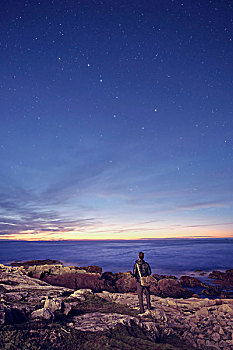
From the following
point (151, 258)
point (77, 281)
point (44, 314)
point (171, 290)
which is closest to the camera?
point (44, 314)

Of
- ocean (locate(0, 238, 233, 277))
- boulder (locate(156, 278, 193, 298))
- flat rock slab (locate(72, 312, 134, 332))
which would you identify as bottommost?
ocean (locate(0, 238, 233, 277))

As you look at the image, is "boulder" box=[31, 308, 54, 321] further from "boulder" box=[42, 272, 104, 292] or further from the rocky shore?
"boulder" box=[42, 272, 104, 292]

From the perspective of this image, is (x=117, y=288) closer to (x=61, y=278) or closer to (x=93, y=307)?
(x=61, y=278)

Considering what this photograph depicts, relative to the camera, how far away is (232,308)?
941 cm

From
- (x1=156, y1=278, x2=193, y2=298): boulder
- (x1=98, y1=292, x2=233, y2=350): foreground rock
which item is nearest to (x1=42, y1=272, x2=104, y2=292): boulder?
(x1=156, y1=278, x2=193, y2=298): boulder

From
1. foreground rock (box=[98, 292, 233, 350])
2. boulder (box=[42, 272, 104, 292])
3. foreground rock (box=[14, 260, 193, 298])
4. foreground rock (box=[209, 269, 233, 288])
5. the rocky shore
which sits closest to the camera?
the rocky shore

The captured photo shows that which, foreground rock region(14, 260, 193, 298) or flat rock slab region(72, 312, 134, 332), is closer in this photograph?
flat rock slab region(72, 312, 134, 332)

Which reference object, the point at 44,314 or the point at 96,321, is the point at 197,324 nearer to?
the point at 96,321

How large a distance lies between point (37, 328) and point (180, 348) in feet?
13.7

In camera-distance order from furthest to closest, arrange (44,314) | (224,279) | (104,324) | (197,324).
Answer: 1. (224,279)
2. (197,324)
3. (104,324)
4. (44,314)

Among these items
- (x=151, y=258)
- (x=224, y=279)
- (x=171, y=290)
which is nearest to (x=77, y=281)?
(x=171, y=290)

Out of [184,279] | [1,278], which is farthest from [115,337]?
[184,279]

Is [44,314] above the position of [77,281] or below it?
above

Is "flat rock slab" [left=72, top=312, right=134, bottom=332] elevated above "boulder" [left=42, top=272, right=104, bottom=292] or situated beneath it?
elevated above
